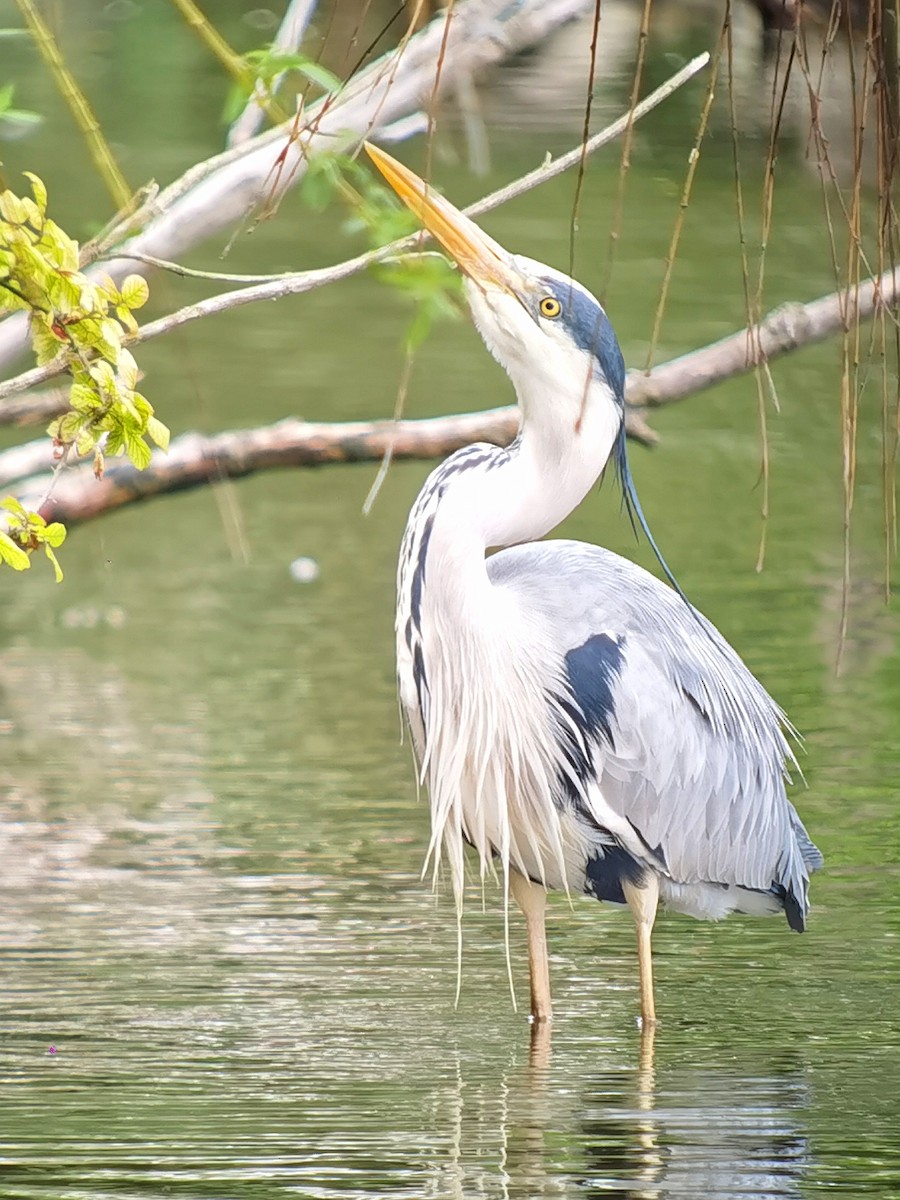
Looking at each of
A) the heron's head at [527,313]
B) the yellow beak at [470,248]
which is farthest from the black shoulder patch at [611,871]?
the yellow beak at [470,248]

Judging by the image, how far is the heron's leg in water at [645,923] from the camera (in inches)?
153

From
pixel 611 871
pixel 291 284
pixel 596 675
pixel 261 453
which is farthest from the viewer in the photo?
pixel 261 453

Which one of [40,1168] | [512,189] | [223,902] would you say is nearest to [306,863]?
[223,902]

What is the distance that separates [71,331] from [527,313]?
54.1 inches

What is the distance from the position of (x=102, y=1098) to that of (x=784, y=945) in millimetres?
1670

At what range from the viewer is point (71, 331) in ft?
8.20

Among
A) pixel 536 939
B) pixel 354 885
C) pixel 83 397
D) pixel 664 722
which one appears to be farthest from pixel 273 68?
pixel 354 885

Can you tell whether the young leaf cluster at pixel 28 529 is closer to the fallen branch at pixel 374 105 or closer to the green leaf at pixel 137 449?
the green leaf at pixel 137 449

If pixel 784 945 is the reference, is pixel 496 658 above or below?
above

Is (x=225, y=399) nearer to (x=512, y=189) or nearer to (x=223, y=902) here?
(x=223, y=902)

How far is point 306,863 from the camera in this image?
521 centimetres

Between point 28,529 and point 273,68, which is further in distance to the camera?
point 28,529

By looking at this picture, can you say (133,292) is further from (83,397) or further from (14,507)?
(14,507)

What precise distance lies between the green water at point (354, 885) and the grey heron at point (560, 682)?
26 centimetres
